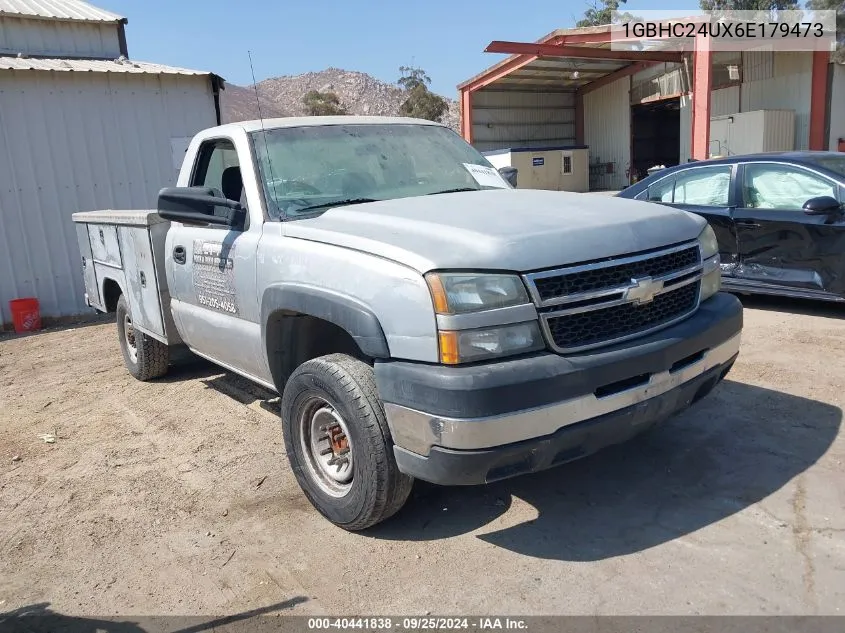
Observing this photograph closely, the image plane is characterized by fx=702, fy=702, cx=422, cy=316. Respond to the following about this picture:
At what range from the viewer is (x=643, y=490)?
3559 millimetres

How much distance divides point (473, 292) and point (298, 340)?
130 centimetres

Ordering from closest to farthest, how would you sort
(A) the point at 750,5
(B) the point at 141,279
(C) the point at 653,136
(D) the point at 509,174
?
(D) the point at 509,174 → (B) the point at 141,279 → (A) the point at 750,5 → (C) the point at 653,136

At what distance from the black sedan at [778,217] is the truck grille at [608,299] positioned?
3.85 metres

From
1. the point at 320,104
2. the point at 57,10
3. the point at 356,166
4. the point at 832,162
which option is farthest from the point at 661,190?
the point at 320,104

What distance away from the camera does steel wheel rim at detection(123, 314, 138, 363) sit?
20.7ft

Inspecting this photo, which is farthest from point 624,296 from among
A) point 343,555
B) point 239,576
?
point 239,576

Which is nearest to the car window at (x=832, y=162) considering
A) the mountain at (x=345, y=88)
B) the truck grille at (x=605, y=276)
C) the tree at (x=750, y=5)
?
the truck grille at (x=605, y=276)

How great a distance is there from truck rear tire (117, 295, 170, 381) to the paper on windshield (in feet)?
10.5

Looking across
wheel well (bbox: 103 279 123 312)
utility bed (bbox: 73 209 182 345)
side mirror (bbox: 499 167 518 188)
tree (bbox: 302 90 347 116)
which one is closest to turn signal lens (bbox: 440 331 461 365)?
side mirror (bbox: 499 167 518 188)

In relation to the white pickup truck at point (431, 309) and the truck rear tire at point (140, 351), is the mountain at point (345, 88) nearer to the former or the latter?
the truck rear tire at point (140, 351)

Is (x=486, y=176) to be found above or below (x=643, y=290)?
above

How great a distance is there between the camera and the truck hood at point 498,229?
9.23 feet

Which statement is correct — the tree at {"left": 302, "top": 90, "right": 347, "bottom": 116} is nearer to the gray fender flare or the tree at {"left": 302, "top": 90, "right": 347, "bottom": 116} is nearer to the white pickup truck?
the white pickup truck

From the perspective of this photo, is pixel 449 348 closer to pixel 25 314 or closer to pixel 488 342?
pixel 488 342
